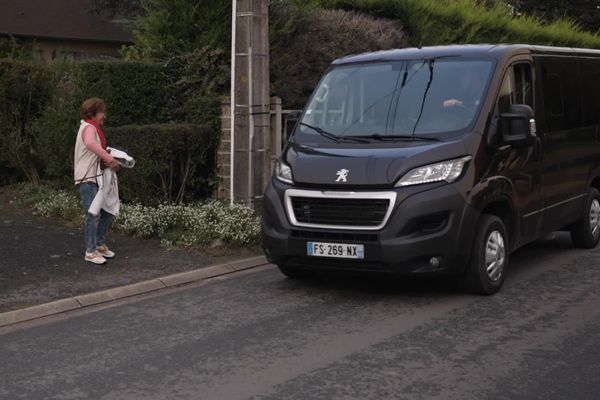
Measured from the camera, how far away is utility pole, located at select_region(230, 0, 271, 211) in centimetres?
1066

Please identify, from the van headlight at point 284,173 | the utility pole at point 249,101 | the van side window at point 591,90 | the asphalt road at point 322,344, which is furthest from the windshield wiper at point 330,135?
the van side window at point 591,90

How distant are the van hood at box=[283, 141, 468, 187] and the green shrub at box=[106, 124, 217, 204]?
3.68 meters

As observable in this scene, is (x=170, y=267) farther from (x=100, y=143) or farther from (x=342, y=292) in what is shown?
(x=342, y=292)

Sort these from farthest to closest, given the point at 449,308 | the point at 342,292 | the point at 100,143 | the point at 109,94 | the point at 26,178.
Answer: the point at 26,178 → the point at 109,94 → the point at 100,143 → the point at 342,292 → the point at 449,308

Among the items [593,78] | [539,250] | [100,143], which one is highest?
[593,78]

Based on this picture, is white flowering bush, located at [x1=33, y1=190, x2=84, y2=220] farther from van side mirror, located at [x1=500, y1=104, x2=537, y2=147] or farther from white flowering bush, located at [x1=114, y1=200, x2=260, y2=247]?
van side mirror, located at [x1=500, y1=104, x2=537, y2=147]

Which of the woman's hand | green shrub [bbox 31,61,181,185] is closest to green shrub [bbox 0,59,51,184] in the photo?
green shrub [bbox 31,61,181,185]

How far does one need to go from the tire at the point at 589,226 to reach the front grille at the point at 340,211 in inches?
145

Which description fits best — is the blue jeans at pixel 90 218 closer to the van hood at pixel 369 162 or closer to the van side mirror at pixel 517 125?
the van hood at pixel 369 162

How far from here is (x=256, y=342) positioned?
20.4 ft

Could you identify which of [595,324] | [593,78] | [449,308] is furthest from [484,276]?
[593,78]

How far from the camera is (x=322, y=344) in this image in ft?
20.1

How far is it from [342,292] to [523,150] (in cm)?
221

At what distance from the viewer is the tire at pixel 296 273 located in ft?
26.7
